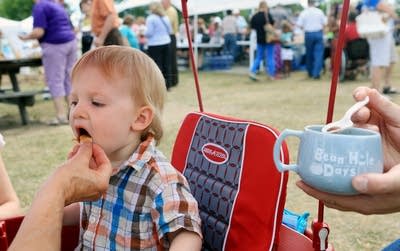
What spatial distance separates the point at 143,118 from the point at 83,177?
338mm

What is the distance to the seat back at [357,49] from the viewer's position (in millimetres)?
8492

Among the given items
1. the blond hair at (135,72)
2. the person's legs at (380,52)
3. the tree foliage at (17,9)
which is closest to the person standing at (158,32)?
the person's legs at (380,52)

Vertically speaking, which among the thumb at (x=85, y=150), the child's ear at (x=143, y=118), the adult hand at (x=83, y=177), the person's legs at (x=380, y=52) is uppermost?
the child's ear at (x=143, y=118)

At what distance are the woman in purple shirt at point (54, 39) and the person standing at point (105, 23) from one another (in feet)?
0.95

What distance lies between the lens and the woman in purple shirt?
510 cm

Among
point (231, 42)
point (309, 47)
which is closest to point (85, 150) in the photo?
point (309, 47)

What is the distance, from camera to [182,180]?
1.39 metres

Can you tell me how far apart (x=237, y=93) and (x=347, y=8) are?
678cm

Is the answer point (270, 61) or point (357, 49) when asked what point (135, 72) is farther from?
point (270, 61)

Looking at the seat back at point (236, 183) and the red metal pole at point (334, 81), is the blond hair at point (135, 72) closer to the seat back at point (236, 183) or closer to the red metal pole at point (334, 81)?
the seat back at point (236, 183)

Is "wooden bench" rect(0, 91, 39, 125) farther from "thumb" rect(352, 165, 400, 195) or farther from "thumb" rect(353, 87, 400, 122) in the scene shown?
"thumb" rect(352, 165, 400, 195)

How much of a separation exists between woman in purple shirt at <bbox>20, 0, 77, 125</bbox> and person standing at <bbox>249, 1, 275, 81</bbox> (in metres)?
4.31

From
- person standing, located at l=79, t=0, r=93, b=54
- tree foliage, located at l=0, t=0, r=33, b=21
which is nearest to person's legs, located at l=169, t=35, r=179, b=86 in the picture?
person standing, located at l=79, t=0, r=93, b=54

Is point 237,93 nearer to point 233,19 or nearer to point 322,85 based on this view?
point 322,85
